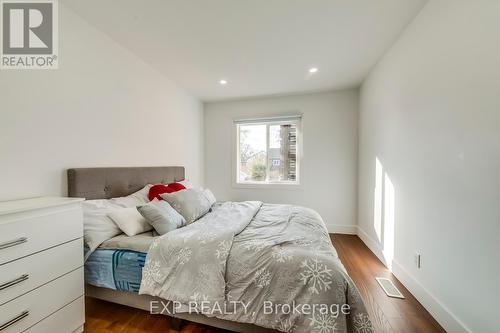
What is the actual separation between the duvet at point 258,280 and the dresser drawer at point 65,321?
43cm

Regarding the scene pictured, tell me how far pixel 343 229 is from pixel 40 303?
11.9 feet

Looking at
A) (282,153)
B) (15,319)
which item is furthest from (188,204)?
(282,153)

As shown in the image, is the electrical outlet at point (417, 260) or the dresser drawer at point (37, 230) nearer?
the dresser drawer at point (37, 230)

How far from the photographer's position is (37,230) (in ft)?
3.52

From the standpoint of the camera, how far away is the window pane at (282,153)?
362 centimetres

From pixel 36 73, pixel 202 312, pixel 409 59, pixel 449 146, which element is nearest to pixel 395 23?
pixel 409 59

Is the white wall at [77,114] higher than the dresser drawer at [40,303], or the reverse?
the white wall at [77,114]

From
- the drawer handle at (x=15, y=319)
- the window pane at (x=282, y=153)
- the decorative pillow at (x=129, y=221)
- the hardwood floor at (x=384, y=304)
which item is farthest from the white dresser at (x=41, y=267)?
the window pane at (x=282, y=153)

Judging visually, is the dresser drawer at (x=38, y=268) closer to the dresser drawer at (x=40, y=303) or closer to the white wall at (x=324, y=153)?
the dresser drawer at (x=40, y=303)

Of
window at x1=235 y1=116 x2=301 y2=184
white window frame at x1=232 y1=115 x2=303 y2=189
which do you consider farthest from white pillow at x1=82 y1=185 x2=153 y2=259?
window at x1=235 y1=116 x2=301 y2=184

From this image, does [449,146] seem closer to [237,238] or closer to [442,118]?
[442,118]

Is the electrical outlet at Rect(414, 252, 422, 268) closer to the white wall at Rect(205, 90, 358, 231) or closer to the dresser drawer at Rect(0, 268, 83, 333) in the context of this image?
the white wall at Rect(205, 90, 358, 231)

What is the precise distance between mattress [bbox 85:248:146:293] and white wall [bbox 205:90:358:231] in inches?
98.4

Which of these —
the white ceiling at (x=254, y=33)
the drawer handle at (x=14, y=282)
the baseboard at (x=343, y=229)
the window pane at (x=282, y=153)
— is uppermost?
the white ceiling at (x=254, y=33)
